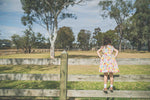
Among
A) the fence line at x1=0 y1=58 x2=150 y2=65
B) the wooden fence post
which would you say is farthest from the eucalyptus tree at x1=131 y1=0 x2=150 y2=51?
the wooden fence post

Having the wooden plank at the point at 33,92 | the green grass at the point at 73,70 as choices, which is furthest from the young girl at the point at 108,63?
the green grass at the point at 73,70

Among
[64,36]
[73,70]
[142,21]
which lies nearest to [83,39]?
[64,36]

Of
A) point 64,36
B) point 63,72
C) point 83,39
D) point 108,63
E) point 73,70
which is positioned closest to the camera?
point 63,72

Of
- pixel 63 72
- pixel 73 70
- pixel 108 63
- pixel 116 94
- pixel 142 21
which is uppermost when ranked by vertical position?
pixel 142 21

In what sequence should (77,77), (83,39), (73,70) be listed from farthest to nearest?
(83,39) < (73,70) < (77,77)

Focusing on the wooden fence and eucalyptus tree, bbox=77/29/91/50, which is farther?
eucalyptus tree, bbox=77/29/91/50

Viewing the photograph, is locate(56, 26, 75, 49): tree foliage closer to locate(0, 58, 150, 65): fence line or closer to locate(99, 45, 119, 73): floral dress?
locate(99, 45, 119, 73): floral dress

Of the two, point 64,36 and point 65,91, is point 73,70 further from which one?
point 64,36

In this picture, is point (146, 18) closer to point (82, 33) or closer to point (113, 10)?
point (113, 10)

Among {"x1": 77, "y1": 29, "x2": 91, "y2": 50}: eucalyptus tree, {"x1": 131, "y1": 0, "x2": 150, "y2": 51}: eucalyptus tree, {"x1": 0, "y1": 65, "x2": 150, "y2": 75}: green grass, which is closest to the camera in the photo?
{"x1": 0, "y1": 65, "x2": 150, "y2": 75}: green grass

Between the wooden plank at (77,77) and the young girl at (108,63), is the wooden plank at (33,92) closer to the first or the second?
the wooden plank at (77,77)

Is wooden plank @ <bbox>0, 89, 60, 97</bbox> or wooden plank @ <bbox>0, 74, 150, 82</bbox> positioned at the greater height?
wooden plank @ <bbox>0, 74, 150, 82</bbox>

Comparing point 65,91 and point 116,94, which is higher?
point 65,91

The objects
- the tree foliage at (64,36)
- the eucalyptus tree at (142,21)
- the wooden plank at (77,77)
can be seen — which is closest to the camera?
the wooden plank at (77,77)
